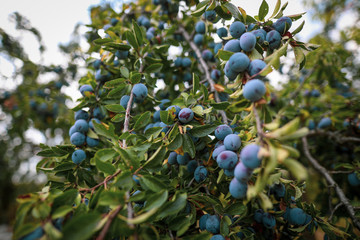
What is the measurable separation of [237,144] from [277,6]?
0.63 meters

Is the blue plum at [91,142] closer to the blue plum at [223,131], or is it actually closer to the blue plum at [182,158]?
the blue plum at [182,158]

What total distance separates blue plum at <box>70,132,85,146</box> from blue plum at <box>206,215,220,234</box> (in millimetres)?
791

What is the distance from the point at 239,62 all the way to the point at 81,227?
668mm

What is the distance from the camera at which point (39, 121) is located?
2.90 m

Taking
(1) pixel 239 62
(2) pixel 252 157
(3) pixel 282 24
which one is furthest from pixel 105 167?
(3) pixel 282 24

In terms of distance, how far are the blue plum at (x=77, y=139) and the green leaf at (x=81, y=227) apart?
0.70 m

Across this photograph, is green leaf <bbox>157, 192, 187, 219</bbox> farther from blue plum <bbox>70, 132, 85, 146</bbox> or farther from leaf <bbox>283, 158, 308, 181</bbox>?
blue plum <bbox>70, 132, 85, 146</bbox>

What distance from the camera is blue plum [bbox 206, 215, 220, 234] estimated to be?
84 centimetres

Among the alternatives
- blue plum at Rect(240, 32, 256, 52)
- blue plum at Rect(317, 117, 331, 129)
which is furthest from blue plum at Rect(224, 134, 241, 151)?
blue plum at Rect(317, 117, 331, 129)

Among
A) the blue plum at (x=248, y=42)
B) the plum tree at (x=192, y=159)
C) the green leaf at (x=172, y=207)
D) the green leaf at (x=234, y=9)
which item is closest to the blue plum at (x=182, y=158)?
the plum tree at (x=192, y=159)

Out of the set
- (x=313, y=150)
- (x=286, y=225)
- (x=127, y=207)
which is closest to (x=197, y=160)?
(x=127, y=207)

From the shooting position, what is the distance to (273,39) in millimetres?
845

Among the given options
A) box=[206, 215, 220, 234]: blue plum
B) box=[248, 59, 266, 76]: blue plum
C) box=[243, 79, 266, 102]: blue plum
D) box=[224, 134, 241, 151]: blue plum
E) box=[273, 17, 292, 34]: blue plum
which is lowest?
box=[206, 215, 220, 234]: blue plum

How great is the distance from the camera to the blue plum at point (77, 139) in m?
1.13
